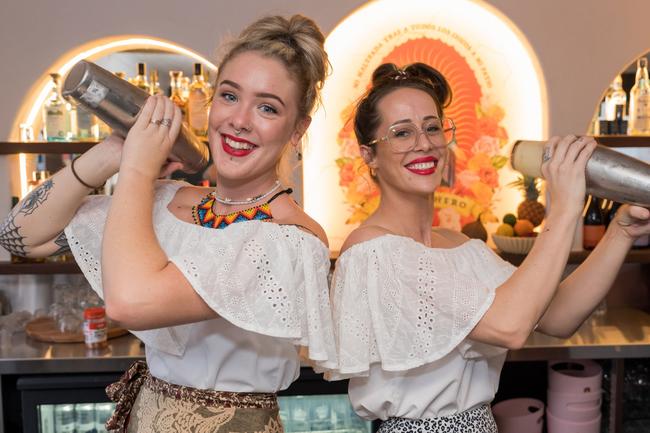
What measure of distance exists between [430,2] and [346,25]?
1.24 ft

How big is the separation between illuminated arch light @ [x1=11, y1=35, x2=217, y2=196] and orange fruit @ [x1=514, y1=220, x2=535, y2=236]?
141cm

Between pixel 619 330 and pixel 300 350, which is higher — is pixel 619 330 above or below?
below

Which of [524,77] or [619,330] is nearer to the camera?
[619,330]

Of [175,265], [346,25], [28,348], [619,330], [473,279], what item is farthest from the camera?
[346,25]

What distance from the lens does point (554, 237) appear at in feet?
3.82

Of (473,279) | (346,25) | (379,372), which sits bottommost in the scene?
(379,372)

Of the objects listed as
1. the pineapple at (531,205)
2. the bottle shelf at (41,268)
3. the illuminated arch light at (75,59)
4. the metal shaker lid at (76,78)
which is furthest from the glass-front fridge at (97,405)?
the metal shaker lid at (76,78)

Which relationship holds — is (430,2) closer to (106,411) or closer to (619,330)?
(619,330)

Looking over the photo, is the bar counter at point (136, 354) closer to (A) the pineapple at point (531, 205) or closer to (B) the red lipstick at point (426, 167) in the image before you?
(A) the pineapple at point (531, 205)

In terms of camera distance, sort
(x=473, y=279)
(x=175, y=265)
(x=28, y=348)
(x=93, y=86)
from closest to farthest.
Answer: (x=175, y=265) < (x=93, y=86) < (x=473, y=279) < (x=28, y=348)

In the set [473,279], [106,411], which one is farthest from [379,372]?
[106,411]

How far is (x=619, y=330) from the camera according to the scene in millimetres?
2641

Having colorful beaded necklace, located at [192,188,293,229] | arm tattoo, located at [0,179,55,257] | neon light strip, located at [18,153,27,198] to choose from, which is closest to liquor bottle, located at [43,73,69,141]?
neon light strip, located at [18,153,27,198]

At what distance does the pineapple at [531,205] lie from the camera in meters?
2.78
